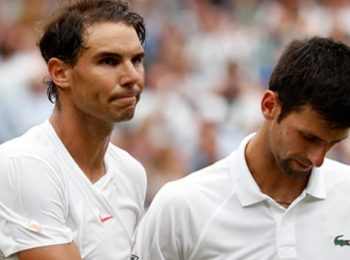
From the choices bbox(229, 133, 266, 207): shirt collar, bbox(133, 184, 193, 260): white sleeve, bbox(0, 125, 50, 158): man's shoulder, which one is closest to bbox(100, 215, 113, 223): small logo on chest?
bbox(133, 184, 193, 260): white sleeve

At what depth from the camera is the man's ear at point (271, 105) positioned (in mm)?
4023

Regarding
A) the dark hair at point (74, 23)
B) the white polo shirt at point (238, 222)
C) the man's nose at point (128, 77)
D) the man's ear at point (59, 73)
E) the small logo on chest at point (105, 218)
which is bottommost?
the white polo shirt at point (238, 222)

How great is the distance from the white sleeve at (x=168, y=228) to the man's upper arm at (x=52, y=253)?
13.2 inches

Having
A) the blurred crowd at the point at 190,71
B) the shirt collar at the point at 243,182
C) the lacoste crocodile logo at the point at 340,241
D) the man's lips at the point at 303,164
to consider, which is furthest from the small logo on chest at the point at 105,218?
the blurred crowd at the point at 190,71

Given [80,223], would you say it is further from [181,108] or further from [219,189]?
[181,108]

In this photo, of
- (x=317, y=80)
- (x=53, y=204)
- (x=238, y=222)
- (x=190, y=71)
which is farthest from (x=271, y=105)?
(x=190, y=71)

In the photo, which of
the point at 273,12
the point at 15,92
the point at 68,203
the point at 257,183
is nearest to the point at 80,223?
the point at 68,203

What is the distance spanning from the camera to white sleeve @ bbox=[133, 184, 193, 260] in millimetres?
4059

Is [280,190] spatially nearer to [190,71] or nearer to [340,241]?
[340,241]

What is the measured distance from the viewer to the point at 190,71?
10.1 m

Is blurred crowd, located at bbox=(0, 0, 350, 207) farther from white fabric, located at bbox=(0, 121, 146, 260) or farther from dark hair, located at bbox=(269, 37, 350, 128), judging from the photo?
dark hair, located at bbox=(269, 37, 350, 128)

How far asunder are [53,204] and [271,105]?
0.83 metres

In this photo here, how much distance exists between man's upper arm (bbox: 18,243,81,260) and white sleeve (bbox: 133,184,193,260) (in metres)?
0.34

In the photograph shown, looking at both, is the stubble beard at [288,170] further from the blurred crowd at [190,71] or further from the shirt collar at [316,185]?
the blurred crowd at [190,71]
